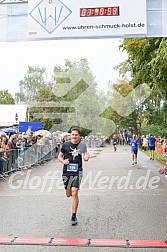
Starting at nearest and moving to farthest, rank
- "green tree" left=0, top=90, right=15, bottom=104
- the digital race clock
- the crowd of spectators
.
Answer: the digital race clock → the crowd of spectators → "green tree" left=0, top=90, right=15, bottom=104

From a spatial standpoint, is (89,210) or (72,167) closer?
(72,167)

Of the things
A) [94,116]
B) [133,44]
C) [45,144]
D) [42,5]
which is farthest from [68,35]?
[94,116]

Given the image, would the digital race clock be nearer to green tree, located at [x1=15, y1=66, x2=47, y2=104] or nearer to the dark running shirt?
the dark running shirt

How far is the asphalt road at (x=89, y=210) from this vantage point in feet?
23.0

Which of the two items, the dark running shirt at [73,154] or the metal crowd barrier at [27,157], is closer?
the dark running shirt at [73,154]

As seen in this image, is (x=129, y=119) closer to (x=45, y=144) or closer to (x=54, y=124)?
(x=54, y=124)

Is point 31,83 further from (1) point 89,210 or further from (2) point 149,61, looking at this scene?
(1) point 89,210

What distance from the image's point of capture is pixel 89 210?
9.16m

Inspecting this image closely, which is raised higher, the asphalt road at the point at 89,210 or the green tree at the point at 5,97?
the green tree at the point at 5,97

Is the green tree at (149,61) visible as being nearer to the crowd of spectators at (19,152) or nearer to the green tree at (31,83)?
the crowd of spectators at (19,152)

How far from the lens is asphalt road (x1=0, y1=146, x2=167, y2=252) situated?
701 cm

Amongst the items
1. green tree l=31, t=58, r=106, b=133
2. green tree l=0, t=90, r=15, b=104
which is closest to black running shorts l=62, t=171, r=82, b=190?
green tree l=31, t=58, r=106, b=133

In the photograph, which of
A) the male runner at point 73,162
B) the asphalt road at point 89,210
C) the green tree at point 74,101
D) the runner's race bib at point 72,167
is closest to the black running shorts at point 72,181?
the male runner at point 73,162

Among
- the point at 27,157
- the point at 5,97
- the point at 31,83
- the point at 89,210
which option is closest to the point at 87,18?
the point at 89,210
